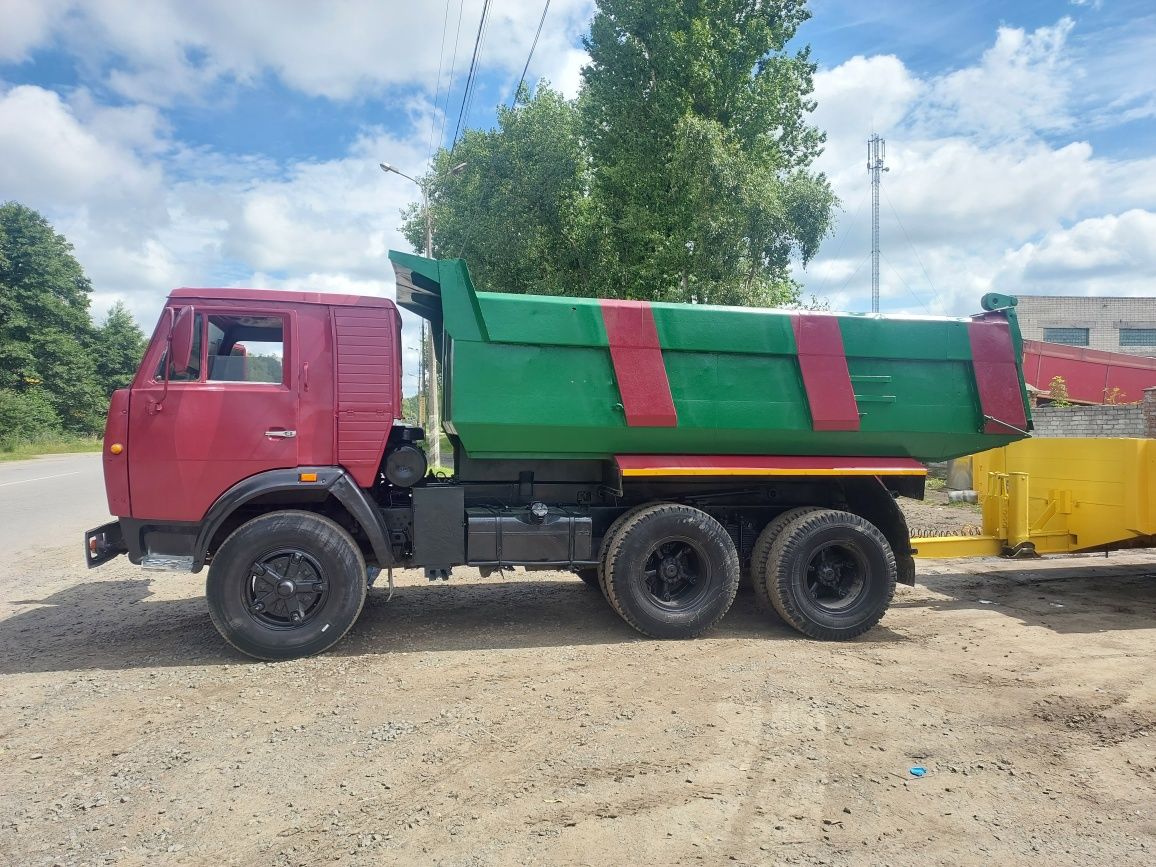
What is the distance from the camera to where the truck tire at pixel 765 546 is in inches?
227

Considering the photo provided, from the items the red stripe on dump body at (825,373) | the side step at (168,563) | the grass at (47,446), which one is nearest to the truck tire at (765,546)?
the red stripe on dump body at (825,373)

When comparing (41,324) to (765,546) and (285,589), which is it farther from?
(765,546)

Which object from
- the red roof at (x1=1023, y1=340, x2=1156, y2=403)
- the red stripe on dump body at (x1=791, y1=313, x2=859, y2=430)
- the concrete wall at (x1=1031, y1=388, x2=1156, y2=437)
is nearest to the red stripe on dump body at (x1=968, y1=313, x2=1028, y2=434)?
the red stripe on dump body at (x1=791, y1=313, x2=859, y2=430)

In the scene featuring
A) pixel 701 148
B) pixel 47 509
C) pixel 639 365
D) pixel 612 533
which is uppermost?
pixel 701 148

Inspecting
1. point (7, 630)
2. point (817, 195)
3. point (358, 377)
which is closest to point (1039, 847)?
point (358, 377)

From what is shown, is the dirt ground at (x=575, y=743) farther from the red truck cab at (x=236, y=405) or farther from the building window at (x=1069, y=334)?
the building window at (x=1069, y=334)

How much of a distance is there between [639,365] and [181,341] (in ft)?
10.2

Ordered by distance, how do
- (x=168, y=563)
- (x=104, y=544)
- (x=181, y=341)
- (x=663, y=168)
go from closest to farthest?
(x=181, y=341) → (x=168, y=563) → (x=104, y=544) → (x=663, y=168)

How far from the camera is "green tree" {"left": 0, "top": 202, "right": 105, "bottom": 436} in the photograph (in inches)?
1468

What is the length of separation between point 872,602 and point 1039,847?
2.88 meters

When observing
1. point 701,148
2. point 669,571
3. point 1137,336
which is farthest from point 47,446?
point 1137,336

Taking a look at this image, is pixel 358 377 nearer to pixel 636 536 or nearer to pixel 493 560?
pixel 493 560

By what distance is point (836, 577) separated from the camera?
5.78 metres

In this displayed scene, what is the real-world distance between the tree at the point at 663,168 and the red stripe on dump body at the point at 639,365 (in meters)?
9.36
